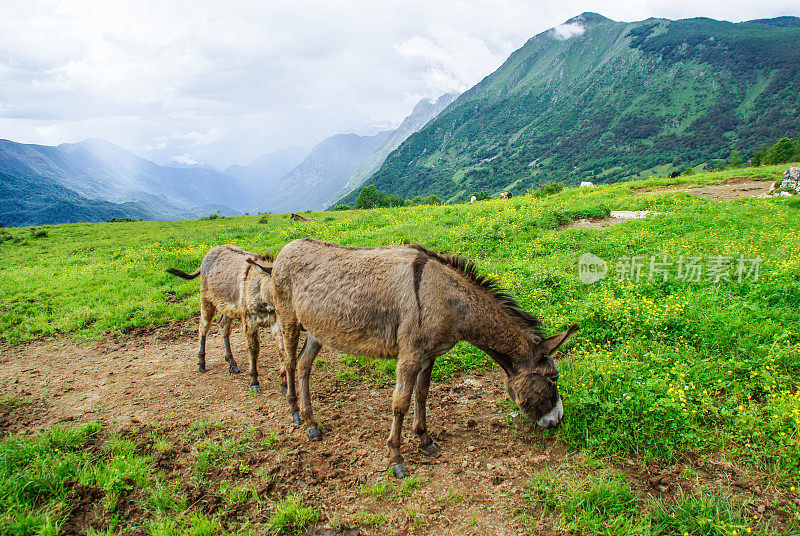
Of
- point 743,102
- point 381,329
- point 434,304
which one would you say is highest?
point 743,102

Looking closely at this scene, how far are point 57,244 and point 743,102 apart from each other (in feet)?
814

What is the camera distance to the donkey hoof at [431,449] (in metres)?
5.03

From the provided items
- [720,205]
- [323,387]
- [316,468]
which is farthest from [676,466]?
[720,205]

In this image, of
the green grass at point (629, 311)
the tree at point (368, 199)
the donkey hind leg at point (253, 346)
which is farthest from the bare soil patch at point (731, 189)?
the tree at point (368, 199)

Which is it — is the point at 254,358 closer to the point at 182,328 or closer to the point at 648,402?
the point at 182,328

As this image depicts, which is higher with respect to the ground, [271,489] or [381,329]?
[381,329]

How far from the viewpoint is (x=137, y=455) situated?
4.97m

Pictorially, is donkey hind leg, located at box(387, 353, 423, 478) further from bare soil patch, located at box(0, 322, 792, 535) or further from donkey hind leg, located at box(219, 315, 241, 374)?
donkey hind leg, located at box(219, 315, 241, 374)

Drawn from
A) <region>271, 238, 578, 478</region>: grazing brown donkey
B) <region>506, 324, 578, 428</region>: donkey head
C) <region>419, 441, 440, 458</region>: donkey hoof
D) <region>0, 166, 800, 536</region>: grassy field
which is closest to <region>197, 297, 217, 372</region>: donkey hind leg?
<region>0, 166, 800, 536</region>: grassy field

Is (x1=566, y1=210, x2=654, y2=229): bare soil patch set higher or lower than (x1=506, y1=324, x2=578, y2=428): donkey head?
higher

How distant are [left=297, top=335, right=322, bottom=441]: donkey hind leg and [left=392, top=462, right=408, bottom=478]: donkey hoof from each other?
1.36 m

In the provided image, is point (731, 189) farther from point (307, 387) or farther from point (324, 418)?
point (307, 387)

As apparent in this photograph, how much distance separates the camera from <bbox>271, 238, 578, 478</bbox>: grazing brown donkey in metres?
4.60

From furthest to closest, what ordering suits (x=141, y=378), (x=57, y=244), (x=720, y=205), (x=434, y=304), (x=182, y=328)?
(x=57, y=244)
(x=720, y=205)
(x=182, y=328)
(x=141, y=378)
(x=434, y=304)
